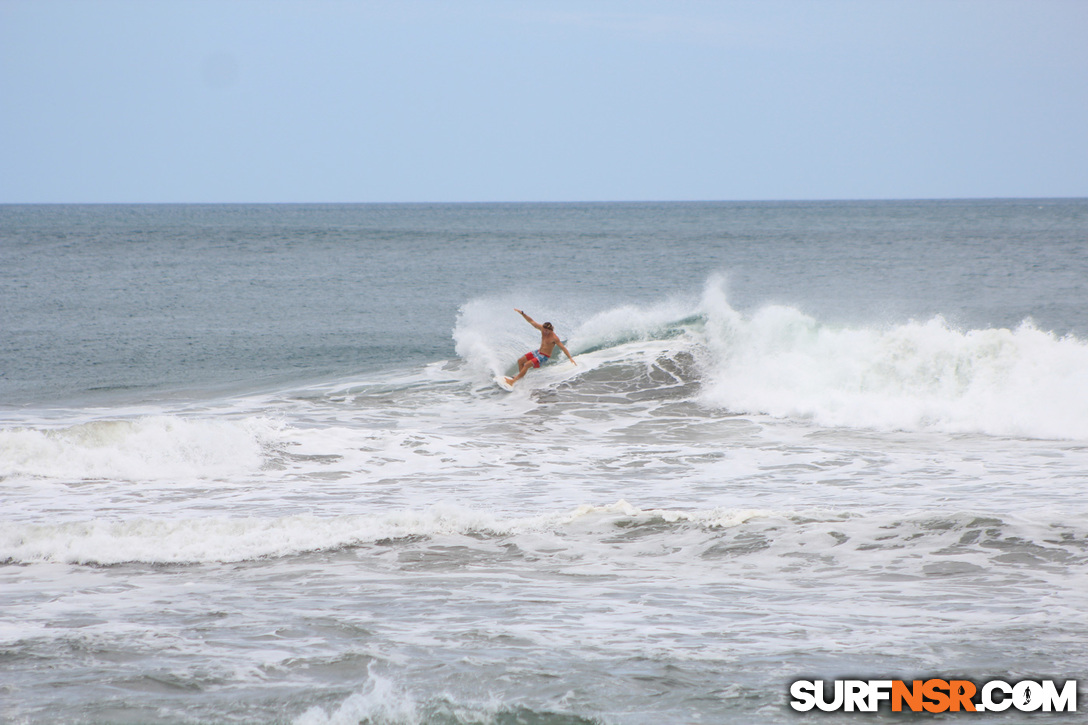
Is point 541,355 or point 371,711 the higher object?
point 541,355

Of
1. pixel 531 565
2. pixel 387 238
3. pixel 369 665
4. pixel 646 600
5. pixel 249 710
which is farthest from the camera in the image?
pixel 387 238

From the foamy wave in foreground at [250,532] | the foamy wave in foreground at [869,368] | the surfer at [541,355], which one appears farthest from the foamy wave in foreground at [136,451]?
the foamy wave in foreground at [869,368]

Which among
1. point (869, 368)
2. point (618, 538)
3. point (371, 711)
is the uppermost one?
point (371, 711)

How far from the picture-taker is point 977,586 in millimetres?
6859

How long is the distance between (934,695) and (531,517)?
4.78 metres

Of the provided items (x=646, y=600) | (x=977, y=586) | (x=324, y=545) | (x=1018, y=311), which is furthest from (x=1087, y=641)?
(x=1018, y=311)

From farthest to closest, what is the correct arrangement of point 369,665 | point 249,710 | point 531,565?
1. point 531,565
2. point 369,665
3. point 249,710

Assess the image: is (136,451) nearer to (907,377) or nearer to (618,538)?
(618,538)

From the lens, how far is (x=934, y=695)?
16.2ft

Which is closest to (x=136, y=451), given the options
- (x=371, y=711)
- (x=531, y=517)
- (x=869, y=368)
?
(x=531, y=517)

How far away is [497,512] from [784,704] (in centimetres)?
508

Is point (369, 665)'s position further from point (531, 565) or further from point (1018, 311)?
point (1018, 311)

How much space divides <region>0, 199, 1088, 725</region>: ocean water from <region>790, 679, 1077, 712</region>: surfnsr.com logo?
0.46 feet

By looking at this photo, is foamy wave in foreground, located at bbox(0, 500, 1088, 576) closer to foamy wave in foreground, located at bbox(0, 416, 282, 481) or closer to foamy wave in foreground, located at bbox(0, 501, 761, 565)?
foamy wave in foreground, located at bbox(0, 501, 761, 565)
